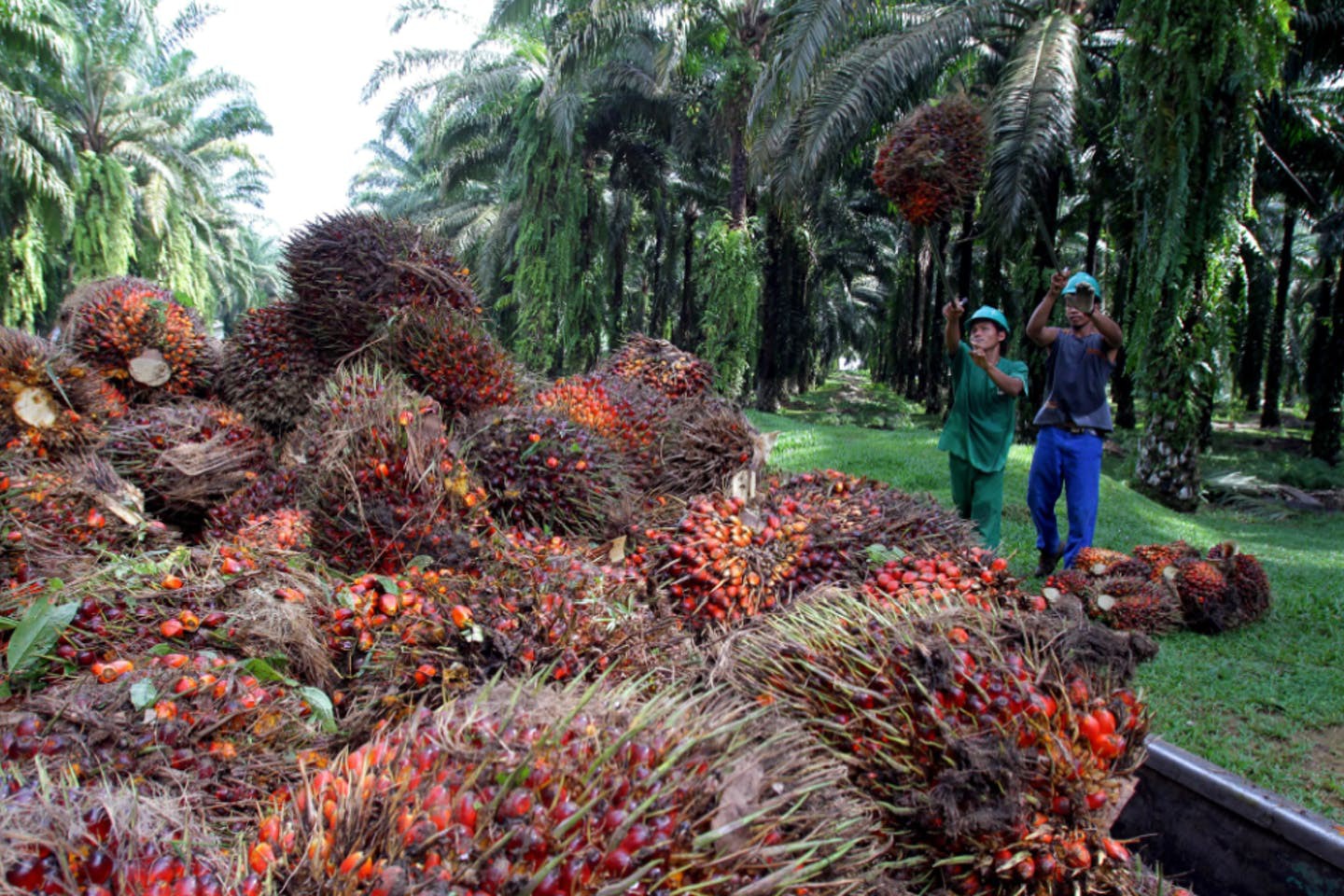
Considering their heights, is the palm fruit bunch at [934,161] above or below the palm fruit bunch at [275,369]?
above

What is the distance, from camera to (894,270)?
3259 centimetres

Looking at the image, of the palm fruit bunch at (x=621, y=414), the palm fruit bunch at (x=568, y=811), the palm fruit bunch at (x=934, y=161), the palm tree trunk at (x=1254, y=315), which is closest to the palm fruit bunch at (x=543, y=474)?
the palm fruit bunch at (x=621, y=414)

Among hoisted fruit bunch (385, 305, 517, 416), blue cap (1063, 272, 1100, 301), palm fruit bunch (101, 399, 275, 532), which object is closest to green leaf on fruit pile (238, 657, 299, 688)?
hoisted fruit bunch (385, 305, 517, 416)

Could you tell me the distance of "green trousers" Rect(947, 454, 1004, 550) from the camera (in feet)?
17.5

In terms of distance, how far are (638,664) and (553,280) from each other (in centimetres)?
1799

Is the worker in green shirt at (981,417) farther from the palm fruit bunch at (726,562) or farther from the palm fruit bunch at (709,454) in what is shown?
the palm fruit bunch at (726,562)

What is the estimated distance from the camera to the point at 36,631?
84.7 inches

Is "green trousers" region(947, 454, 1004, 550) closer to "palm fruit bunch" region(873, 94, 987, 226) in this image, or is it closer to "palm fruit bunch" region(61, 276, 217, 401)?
"palm fruit bunch" region(873, 94, 987, 226)

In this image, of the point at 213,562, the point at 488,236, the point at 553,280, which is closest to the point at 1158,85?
the point at 213,562

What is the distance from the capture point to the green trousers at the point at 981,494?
5.33 m

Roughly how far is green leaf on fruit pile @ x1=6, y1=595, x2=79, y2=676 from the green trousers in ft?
15.6

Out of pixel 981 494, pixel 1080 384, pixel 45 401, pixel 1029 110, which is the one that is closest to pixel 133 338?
pixel 45 401

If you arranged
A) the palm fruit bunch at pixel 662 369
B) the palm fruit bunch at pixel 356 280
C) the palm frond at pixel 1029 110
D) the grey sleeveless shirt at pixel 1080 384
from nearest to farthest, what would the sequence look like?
1. the palm fruit bunch at pixel 356 280
2. the grey sleeveless shirt at pixel 1080 384
3. the palm fruit bunch at pixel 662 369
4. the palm frond at pixel 1029 110

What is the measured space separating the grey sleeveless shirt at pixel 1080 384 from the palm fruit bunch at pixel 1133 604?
1.12 m
